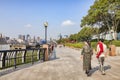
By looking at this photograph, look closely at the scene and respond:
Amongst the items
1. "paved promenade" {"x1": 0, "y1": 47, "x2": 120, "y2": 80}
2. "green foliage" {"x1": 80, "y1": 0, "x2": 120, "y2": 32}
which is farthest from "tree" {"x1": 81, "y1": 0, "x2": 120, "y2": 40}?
"paved promenade" {"x1": 0, "y1": 47, "x2": 120, "y2": 80}

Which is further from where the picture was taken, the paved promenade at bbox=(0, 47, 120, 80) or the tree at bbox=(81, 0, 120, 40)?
the tree at bbox=(81, 0, 120, 40)

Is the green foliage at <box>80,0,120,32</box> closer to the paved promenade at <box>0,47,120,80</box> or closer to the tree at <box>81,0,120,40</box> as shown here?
the tree at <box>81,0,120,40</box>

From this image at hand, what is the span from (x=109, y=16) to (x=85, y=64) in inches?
1603

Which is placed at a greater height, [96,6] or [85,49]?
[96,6]

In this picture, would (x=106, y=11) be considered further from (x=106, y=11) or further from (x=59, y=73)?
(x=59, y=73)

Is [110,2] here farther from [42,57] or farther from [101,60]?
[101,60]

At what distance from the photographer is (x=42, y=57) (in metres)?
22.3

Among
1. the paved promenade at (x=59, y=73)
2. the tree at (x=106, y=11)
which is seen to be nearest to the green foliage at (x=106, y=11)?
the tree at (x=106, y=11)

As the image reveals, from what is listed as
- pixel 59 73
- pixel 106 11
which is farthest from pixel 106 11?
pixel 59 73

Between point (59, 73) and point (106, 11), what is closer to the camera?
point (59, 73)

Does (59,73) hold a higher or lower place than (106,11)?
lower

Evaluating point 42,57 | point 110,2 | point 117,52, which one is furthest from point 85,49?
point 110,2

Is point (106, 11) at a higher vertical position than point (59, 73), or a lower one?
higher

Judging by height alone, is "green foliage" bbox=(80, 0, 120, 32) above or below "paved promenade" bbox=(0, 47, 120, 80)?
above
